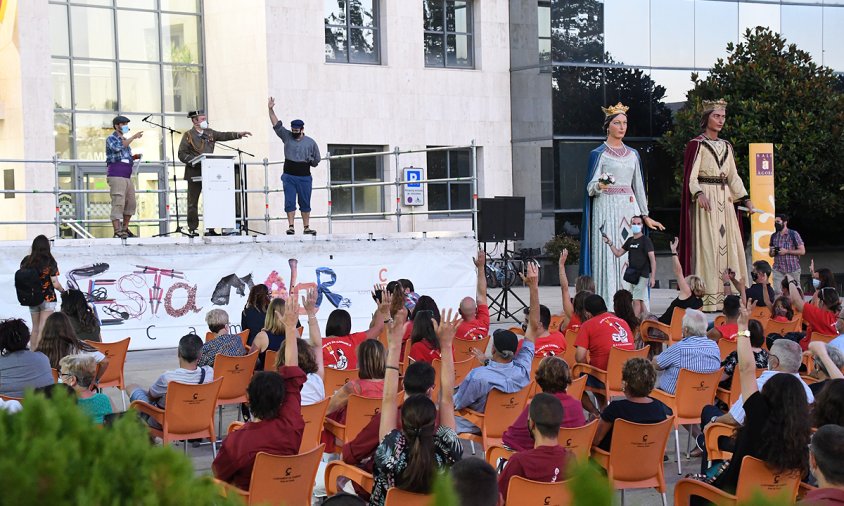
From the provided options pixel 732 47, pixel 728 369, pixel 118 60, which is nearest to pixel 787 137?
pixel 732 47

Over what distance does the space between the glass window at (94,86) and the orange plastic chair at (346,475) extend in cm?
1896

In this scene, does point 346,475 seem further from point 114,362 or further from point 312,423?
point 114,362

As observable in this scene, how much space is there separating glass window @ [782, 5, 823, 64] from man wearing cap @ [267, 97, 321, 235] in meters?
17.8

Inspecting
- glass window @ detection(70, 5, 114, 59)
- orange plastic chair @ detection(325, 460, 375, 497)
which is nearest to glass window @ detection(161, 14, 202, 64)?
glass window @ detection(70, 5, 114, 59)

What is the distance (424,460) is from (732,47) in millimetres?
23667

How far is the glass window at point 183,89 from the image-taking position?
2386 centimetres

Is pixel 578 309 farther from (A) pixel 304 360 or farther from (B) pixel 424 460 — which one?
(B) pixel 424 460

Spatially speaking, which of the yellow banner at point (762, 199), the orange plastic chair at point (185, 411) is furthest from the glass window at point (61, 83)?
the orange plastic chair at point (185, 411)

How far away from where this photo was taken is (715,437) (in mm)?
6070

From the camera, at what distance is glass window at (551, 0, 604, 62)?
1037 inches

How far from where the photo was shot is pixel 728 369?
7.99m

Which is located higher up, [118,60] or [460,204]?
[118,60]

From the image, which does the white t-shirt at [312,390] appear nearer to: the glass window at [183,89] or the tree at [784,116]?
the glass window at [183,89]

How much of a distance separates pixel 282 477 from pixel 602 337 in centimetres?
416
